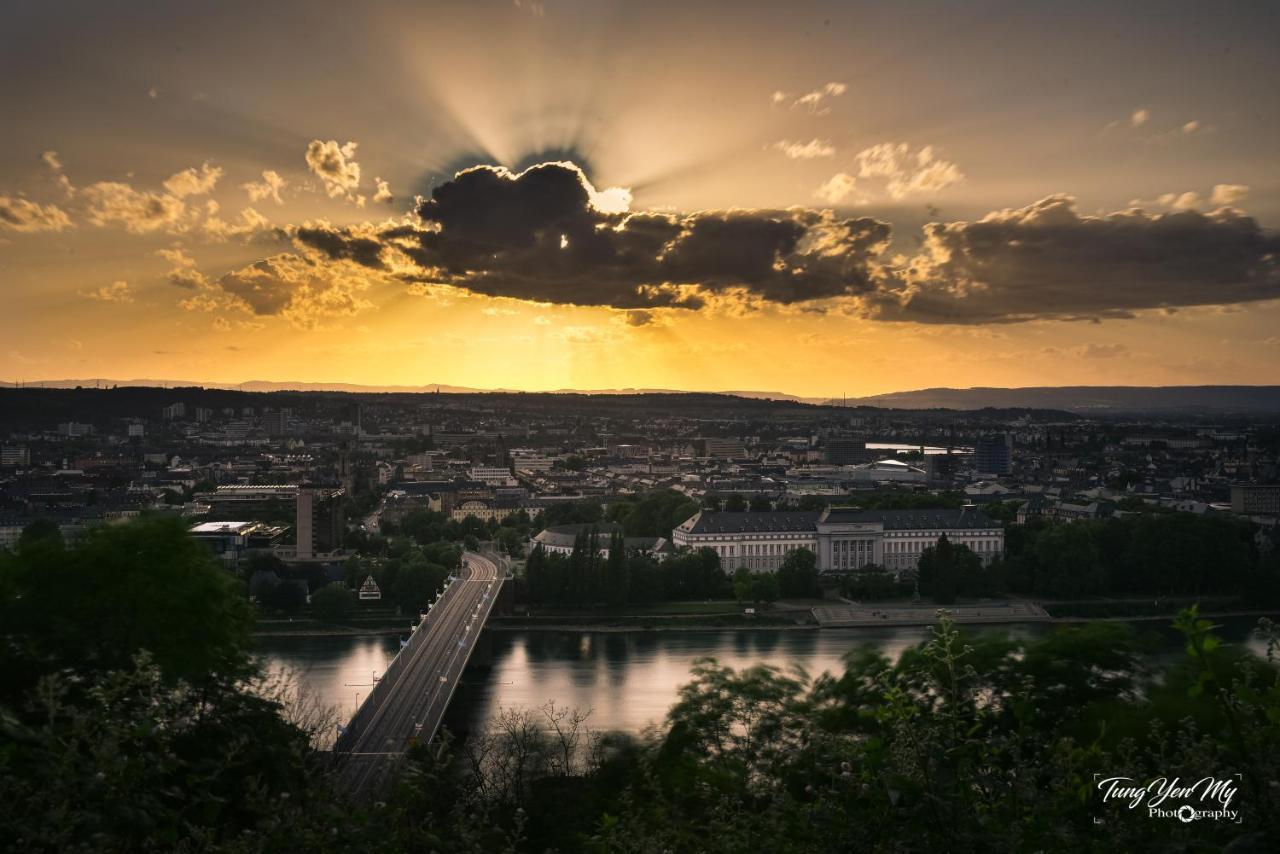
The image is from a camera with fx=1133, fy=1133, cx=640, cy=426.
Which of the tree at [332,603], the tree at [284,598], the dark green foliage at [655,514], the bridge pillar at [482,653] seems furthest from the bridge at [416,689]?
the dark green foliage at [655,514]

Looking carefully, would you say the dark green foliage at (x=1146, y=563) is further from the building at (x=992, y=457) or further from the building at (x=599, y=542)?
the building at (x=992, y=457)

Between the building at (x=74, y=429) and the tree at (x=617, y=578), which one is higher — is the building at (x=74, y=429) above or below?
above

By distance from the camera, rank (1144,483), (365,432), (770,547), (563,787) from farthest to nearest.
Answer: (365,432) → (1144,483) → (770,547) → (563,787)

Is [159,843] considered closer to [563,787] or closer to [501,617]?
[563,787]

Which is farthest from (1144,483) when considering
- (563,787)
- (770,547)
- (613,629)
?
(563,787)

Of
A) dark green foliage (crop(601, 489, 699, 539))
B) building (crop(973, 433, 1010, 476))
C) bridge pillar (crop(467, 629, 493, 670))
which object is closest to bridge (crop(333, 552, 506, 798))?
bridge pillar (crop(467, 629, 493, 670))

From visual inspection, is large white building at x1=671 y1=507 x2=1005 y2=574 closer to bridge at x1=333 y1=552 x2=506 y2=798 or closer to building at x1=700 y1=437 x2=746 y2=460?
bridge at x1=333 y1=552 x2=506 y2=798
